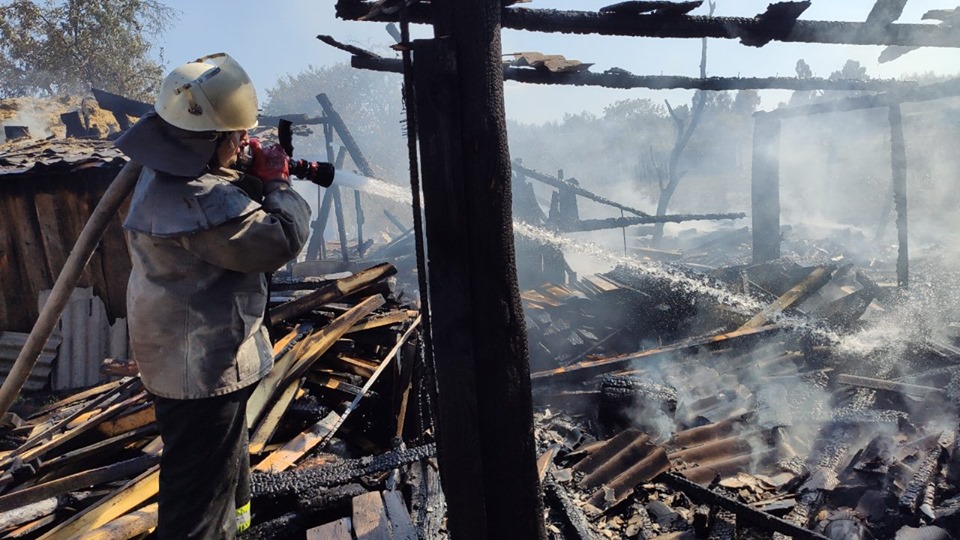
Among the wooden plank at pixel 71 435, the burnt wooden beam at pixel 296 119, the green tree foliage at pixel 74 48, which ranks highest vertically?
the green tree foliage at pixel 74 48

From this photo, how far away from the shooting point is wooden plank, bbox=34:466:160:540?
2908mm

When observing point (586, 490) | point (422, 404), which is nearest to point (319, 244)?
point (422, 404)

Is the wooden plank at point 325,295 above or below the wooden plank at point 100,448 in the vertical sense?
above

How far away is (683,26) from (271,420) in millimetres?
3974

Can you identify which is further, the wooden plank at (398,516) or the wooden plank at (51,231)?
the wooden plank at (51,231)

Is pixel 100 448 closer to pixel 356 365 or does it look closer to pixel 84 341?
pixel 356 365

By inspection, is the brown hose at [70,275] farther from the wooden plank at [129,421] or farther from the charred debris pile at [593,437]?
the wooden plank at [129,421]

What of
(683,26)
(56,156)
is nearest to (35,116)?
(56,156)

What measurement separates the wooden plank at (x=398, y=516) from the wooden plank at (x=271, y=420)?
41.4 inches

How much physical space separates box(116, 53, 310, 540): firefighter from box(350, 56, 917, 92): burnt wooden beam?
33.0 inches

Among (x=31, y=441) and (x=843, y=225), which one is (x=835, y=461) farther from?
(x=843, y=225)

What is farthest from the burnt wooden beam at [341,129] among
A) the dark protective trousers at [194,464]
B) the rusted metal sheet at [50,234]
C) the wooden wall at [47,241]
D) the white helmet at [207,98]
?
the dark protective trousers at [194,464]

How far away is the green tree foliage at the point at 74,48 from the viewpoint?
21.0 meters

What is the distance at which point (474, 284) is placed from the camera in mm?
1921
